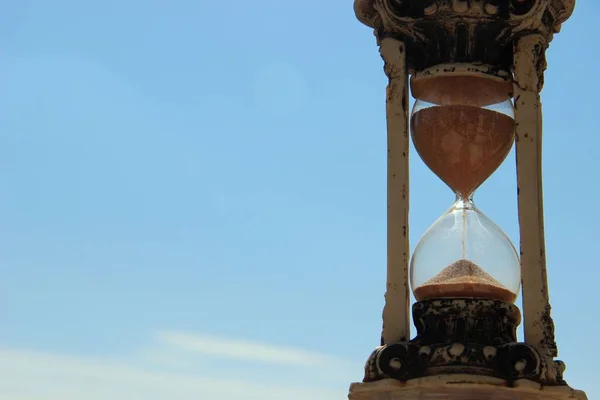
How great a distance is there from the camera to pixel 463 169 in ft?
25.0

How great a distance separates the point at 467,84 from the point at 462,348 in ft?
5.47

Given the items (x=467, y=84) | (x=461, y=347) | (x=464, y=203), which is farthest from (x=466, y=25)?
(x=461, y=347)

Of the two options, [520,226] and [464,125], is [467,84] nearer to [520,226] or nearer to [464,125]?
[464,125]

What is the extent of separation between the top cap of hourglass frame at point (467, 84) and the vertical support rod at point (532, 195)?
0.38ft

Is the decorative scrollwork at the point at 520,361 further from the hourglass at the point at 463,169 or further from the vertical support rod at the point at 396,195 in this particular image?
the vertical support rod at the point at 396,195

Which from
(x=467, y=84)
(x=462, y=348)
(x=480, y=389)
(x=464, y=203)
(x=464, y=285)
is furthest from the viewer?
(x=464, y=203)

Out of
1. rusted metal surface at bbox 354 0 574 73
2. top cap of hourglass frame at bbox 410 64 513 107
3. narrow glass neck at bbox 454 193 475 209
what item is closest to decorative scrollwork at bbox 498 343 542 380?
narrow glass neck at bbox 454 193 475 209

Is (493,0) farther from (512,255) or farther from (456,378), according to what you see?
(456,378)

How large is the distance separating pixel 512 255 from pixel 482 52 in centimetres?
128

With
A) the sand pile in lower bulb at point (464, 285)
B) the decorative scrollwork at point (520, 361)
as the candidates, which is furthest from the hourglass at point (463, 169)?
the decorative scrollwork at point (520, 361)

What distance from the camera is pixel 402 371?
705 cm

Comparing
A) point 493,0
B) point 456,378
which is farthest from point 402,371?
point 493,0

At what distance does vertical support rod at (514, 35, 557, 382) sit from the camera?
23.3 ft

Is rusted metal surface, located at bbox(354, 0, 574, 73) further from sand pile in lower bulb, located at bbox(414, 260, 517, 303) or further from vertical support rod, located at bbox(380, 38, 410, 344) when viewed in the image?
sand pile in lower bulb, located at bbox(414, 260, 517, 303)
